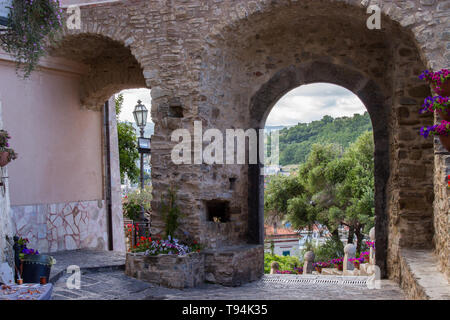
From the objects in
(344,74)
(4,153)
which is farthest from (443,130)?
(4,153)

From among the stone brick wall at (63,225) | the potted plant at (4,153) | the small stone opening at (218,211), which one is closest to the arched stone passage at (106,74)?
the stone brick wall at (63,225)

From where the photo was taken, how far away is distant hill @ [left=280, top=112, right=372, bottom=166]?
29656 mm

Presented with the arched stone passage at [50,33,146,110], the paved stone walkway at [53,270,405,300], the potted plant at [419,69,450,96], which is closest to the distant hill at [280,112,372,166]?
the arched stone passage at [50,33,146,110]

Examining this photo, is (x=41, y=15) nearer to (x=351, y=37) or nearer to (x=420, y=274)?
(x=351, y=37)

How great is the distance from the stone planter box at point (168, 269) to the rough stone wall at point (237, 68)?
0.45 meters

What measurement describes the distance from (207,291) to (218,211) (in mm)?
1494

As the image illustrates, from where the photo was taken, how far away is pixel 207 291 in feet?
20.0

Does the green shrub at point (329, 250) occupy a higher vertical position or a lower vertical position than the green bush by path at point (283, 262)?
higher

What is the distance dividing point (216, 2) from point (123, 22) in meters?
1.29

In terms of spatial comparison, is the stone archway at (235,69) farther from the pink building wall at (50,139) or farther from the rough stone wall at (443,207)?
the rough stone wall at (443,207)

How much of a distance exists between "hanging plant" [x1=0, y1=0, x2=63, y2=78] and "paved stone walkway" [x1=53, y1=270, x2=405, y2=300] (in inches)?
102

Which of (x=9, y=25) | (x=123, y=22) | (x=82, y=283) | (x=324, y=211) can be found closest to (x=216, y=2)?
(x=123, y=22)

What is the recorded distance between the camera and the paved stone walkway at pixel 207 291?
5.58 meters

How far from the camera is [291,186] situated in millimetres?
22422
